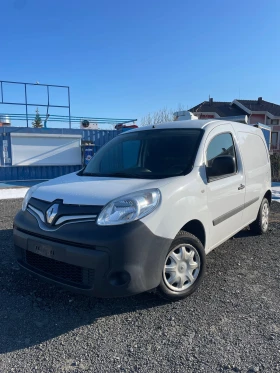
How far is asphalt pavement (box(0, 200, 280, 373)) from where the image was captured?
2.23 m

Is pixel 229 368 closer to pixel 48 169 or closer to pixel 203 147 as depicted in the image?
pixel 203 147

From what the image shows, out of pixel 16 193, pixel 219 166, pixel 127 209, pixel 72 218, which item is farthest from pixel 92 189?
pixel 16 193

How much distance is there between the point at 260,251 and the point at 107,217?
3090 millimetres

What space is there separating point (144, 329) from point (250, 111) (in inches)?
1562

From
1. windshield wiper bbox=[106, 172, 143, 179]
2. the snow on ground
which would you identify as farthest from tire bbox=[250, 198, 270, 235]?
the snow on ground

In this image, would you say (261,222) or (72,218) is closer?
(72,218)

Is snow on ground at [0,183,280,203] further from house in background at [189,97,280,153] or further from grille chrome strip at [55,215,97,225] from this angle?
house in background at [189,97,280,153]

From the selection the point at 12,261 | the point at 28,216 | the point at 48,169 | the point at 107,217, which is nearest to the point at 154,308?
the point at 107,217

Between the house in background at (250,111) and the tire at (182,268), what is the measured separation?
114ft

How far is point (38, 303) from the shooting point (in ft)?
10.1

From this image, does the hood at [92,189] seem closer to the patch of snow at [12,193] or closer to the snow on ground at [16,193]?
the snow on ground at [16,193]

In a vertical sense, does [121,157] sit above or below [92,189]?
above

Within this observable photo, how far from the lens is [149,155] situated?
3.78 metres

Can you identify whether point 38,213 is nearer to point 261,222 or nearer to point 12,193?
point 261,222
